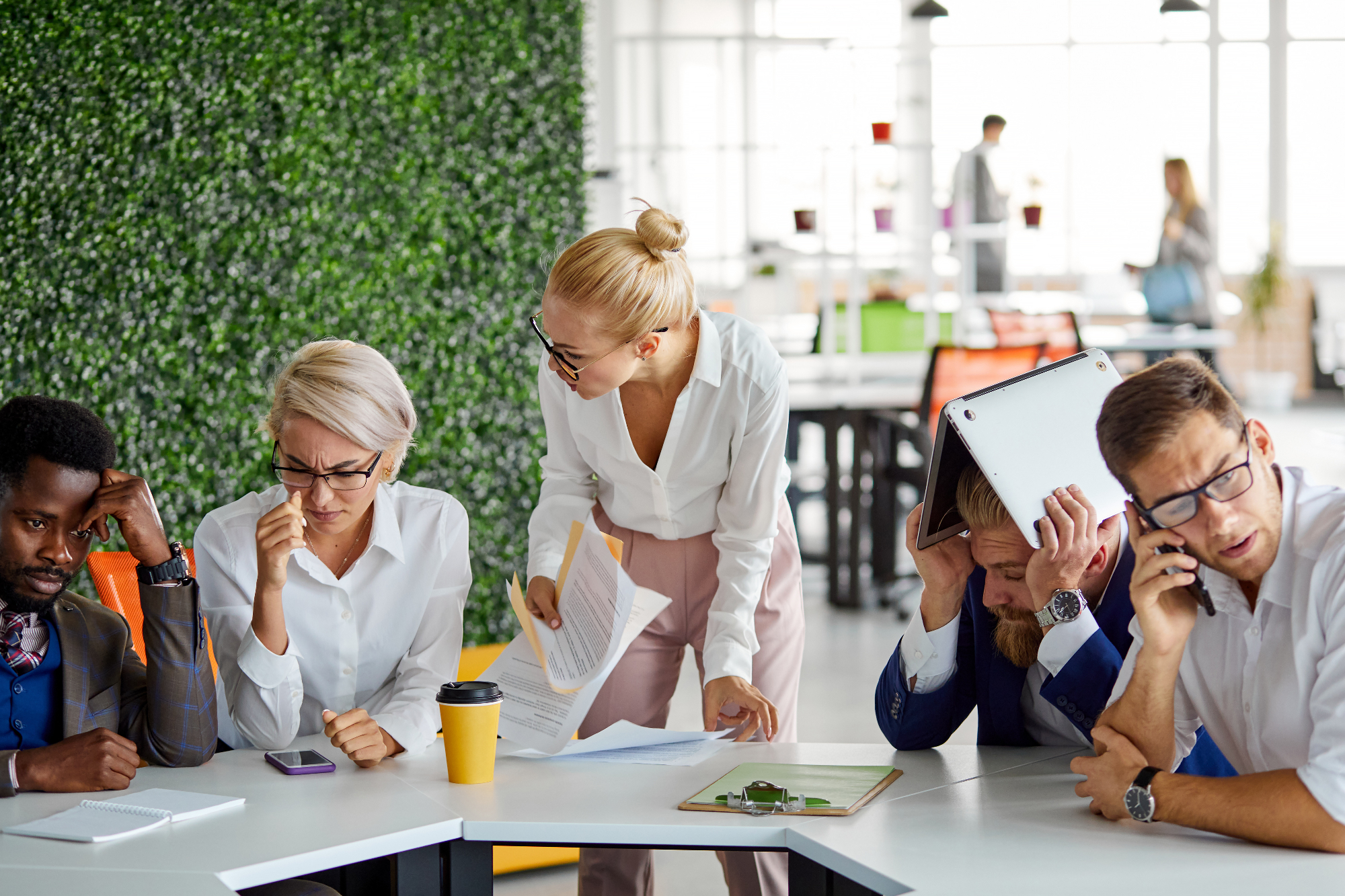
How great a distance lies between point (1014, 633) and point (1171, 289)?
7.20 metres

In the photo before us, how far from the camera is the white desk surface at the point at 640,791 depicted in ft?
4.31

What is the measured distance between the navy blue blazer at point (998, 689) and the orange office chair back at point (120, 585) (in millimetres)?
1336

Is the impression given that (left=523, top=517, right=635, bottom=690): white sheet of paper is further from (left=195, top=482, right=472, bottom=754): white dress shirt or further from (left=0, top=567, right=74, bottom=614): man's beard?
(left=0, top=567, right=74, bottom=614): man's beard

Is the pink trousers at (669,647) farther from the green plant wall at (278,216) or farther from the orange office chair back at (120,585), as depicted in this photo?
the green plant wall at (278,216)

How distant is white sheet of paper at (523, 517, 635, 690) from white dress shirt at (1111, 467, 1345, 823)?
1.99 ft

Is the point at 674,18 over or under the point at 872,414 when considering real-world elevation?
over

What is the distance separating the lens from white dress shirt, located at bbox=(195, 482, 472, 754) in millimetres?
1717

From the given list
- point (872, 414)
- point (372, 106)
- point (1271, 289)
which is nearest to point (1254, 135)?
point (1271, 289)

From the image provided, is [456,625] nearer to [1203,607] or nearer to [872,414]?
[1203,607]

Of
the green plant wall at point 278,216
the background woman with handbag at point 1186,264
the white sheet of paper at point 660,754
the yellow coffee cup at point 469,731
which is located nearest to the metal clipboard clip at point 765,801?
the white sheet of paper at point 660,754

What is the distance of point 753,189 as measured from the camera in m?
10.6

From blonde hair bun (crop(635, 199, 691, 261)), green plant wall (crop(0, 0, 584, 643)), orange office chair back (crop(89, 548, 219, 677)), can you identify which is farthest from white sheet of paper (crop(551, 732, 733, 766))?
green plant wall (crop(0, 0, 584, 643))

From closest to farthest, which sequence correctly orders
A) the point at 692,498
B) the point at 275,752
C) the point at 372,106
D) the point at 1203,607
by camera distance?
the point at 1203,607, the point at 275,752, the point at 692,498, the point at 372,106

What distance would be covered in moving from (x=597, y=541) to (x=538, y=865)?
1627 millimetres
